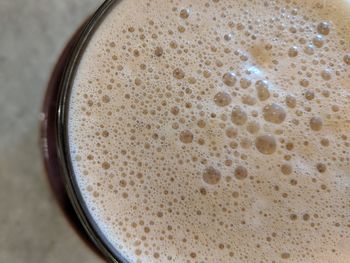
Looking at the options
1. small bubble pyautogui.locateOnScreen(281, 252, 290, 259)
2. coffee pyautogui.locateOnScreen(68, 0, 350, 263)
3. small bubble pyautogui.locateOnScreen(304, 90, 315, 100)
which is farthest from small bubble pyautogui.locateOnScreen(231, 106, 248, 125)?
small bubble pyautogui.locateOnScreen(281, 252, 290, 259)

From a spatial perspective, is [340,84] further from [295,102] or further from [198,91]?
[198,91]

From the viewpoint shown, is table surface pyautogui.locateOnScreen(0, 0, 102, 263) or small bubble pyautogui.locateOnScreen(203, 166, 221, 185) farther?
table surface pyautogui.locateOnScreen(0, 0, 102, 263)

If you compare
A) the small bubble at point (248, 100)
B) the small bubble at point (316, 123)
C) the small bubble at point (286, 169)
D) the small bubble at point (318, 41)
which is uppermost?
the small bubble at point (318, 41)

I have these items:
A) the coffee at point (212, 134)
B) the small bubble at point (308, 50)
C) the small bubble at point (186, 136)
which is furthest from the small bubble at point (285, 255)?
the small bubble at point (308, 50)

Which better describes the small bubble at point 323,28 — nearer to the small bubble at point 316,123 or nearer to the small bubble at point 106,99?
the small bubble at point 316,123

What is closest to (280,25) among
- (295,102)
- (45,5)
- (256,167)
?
(295,102)

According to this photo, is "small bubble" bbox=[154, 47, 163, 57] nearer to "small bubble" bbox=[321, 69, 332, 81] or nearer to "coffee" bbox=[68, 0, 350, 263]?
"coffee" bbox=[68, 0, 350, 263]

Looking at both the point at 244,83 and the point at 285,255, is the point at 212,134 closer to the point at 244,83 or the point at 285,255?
the point at 244,83
